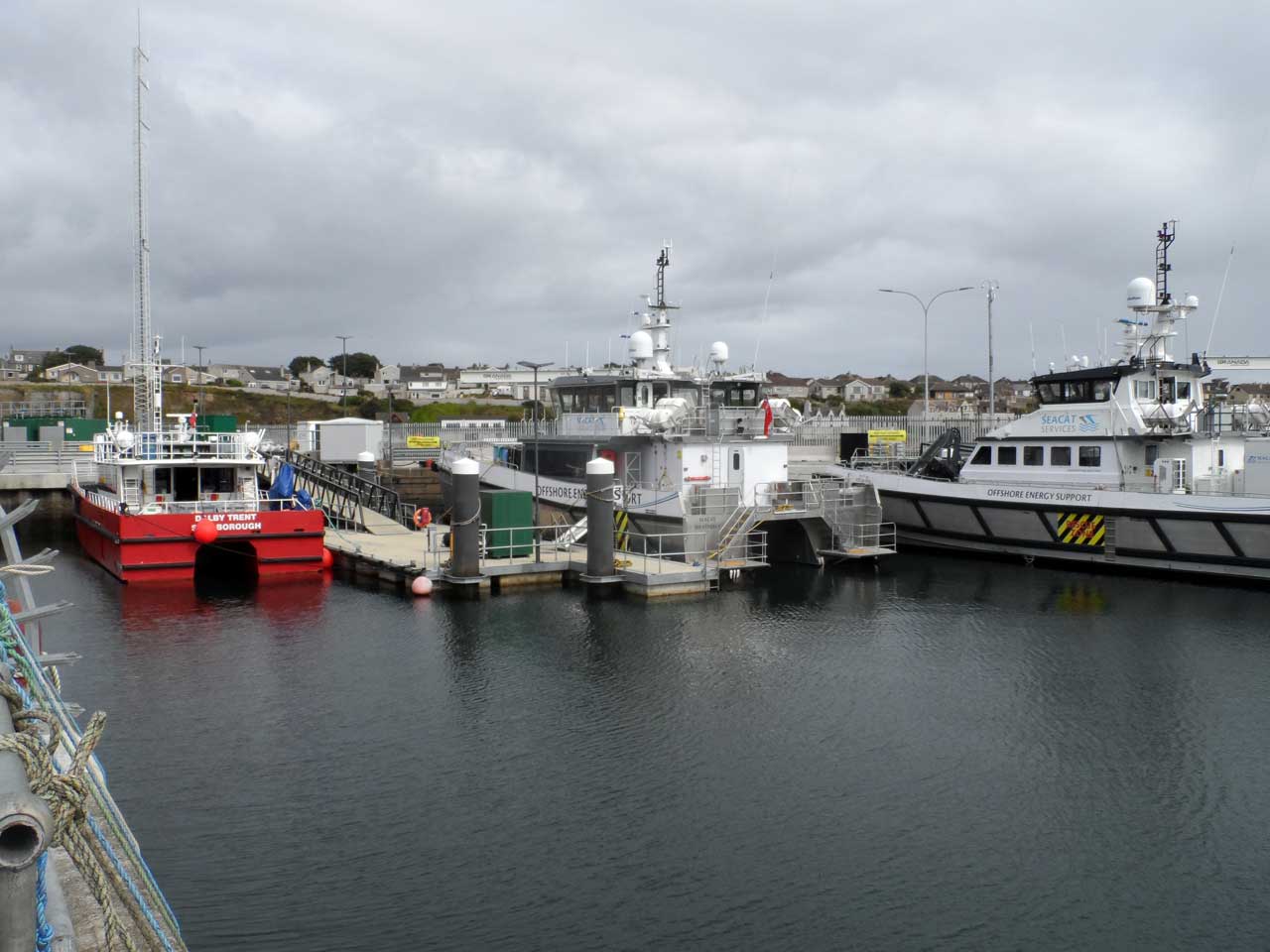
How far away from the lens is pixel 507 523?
23.9 meters

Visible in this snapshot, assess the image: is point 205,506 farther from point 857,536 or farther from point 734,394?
point 857,536

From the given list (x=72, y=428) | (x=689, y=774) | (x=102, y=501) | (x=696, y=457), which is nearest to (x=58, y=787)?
(x=689, y=774)

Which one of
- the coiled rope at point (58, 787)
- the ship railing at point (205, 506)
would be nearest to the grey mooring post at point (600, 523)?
the ship railing at point (205, 506)

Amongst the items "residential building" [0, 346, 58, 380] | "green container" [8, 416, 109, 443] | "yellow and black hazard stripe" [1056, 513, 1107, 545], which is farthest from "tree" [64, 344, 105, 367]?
"yellow and black hazard stripe" [1056, 513, 1107, 545]

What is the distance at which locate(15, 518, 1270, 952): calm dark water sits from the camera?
8.91 metres

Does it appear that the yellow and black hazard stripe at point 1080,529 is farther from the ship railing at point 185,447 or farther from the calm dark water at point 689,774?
the ship railing at point 185,447

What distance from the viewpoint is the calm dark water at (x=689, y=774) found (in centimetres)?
891

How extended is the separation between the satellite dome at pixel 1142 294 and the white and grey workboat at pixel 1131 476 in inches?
1.1

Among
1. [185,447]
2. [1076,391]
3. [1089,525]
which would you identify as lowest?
[1089,525]

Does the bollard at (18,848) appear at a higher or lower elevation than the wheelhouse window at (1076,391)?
lower

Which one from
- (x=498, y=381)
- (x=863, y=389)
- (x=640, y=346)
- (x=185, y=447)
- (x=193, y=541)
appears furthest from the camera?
(x=863, y=389)

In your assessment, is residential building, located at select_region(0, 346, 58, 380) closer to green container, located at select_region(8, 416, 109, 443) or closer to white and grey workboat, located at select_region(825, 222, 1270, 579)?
green container, located at select_region(8, 416, 109, 443)

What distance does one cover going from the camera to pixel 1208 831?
10555mm

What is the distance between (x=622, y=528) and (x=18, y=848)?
75.6 ft
